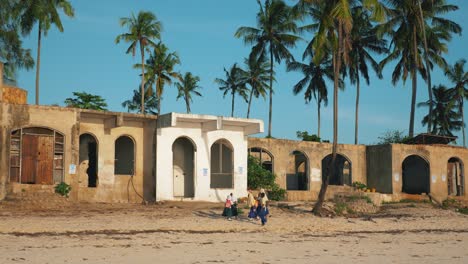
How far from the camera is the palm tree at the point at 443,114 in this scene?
2186 inches

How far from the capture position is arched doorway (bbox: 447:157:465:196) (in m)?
35.8

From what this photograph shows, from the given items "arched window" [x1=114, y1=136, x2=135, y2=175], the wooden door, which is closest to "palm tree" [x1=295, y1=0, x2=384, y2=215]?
"arched window" [x1=114, y1=136, x2=135, y2=175]

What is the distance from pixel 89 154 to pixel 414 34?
23.1 m

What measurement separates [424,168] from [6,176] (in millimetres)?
24274

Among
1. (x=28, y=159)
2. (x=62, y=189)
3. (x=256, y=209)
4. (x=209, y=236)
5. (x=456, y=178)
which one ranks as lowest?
(x=209, y=236)

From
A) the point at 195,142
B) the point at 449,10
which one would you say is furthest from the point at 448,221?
the point at 449,10

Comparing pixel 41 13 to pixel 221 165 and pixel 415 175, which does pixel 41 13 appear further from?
pixel 415 175

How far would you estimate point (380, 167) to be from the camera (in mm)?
34594

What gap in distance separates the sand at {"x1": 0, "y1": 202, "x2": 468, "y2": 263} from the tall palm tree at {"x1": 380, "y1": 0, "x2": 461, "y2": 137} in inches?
667

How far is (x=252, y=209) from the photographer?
71.1 ft

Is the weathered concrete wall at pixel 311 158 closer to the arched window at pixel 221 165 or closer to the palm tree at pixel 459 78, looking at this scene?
the arched window at pixel 221 165

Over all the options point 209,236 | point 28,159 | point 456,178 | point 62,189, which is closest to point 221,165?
point 62,189

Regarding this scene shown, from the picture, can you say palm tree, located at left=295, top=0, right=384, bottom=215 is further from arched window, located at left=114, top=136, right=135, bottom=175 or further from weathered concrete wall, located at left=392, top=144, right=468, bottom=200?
weathered concrete wall, located at left=392, top=144, right=468, bottom=200

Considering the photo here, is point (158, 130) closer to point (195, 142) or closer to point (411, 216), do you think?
point (195, 142)
